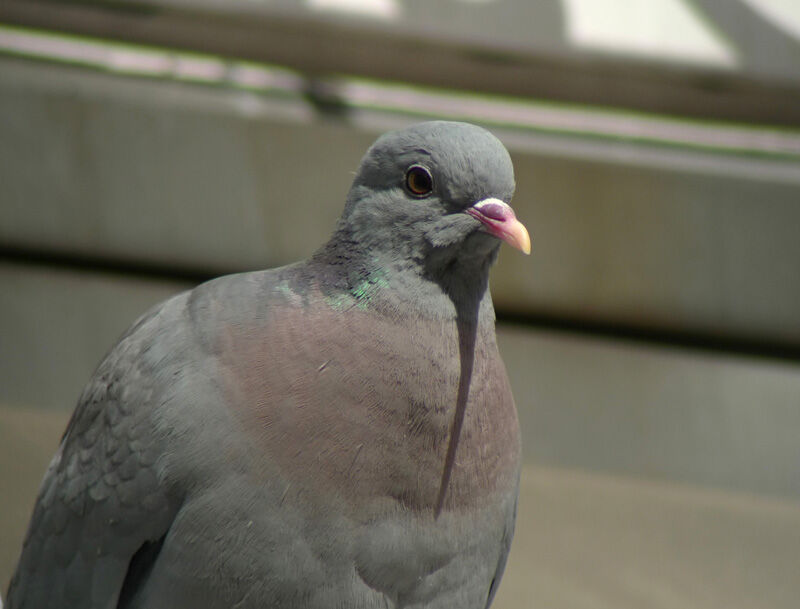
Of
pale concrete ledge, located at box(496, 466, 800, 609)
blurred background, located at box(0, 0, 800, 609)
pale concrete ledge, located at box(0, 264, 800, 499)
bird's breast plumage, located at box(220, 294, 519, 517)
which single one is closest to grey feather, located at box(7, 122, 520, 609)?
bird's breast plumage, located at box(220, 294, 519, 517)

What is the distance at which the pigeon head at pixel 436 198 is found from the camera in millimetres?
1613

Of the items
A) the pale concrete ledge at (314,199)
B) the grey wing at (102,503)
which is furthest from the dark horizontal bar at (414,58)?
the grey wing at (102,503)

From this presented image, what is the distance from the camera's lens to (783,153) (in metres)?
4.21

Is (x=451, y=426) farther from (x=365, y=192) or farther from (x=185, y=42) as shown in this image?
(x=185, y=42)

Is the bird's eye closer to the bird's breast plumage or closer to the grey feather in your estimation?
the grey feather

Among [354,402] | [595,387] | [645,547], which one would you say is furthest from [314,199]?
[354,402]

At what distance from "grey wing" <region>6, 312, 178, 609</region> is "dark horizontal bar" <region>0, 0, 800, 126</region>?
2474 millimetres

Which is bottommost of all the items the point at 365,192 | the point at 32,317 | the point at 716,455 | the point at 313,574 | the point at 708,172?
the point at 716,455

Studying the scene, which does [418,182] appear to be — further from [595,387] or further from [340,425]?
[595,387]

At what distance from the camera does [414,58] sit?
13.6 feet

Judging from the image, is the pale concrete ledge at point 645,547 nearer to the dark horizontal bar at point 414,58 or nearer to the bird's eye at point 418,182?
the dark horizontal bar at point 414,58

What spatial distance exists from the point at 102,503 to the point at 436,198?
2.78 feet

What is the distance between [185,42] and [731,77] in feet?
7.86

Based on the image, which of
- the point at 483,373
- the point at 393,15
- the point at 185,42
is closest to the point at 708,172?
the point at 393,15
